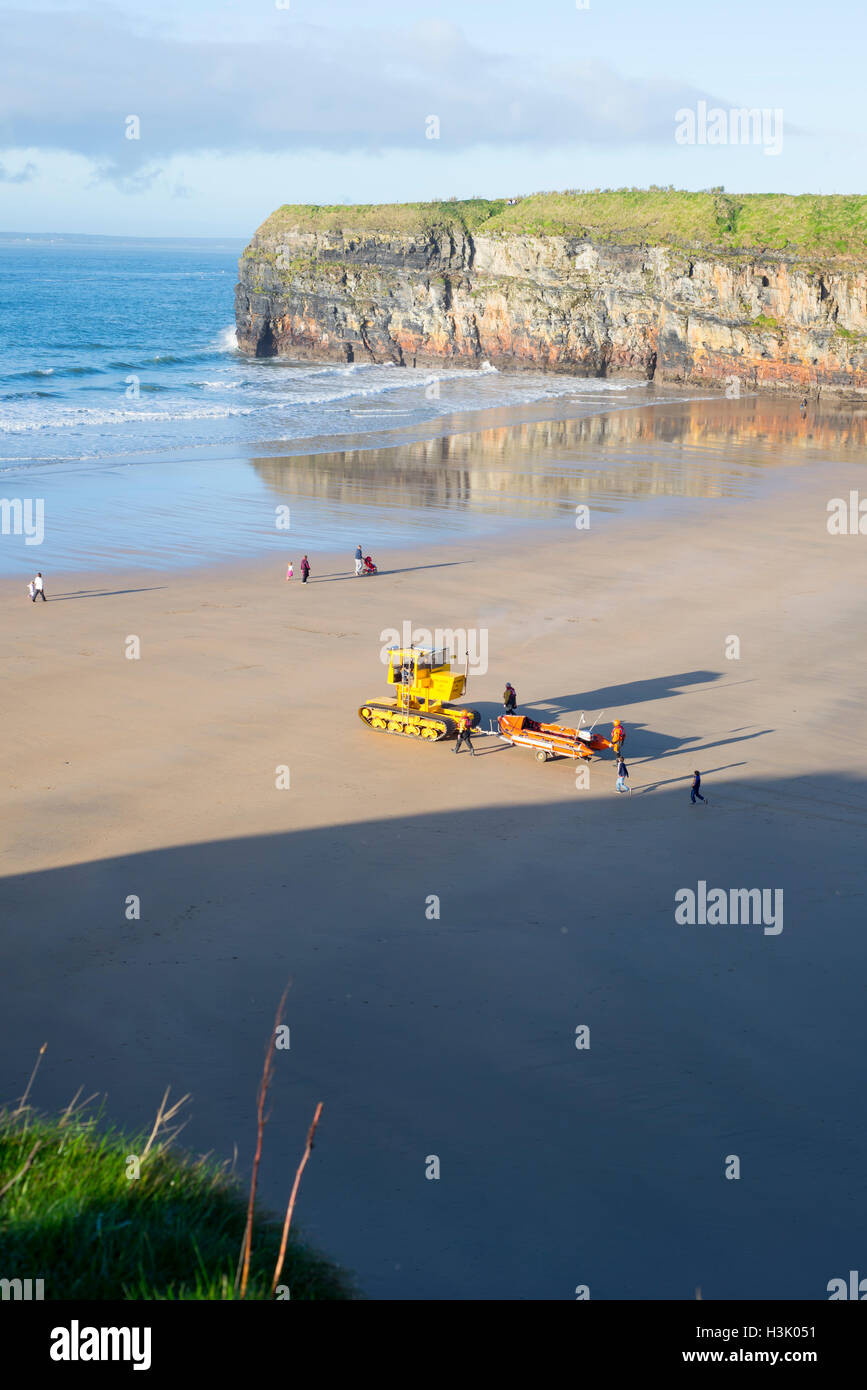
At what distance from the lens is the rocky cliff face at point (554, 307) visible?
81688 mm

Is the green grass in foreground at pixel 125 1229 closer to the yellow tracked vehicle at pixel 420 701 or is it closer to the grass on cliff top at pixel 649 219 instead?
the yellow tracked vehicle at pixel 420 701

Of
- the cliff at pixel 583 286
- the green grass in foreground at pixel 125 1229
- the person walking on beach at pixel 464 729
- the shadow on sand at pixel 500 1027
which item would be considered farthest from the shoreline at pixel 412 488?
the green grass in foreground at pixel 125 1229

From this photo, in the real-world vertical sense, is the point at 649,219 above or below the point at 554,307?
above

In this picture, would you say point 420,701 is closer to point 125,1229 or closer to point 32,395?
point 125,1229

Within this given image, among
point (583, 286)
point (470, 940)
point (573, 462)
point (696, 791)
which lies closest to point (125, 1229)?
point (470, 940)

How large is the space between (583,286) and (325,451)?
41723mm

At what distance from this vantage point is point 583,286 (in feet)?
299

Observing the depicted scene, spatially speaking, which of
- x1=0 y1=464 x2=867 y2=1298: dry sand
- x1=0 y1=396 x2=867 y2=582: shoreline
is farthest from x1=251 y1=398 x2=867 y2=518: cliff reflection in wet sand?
x1=0 y1=464 x2=867 y2=1298: dry sand

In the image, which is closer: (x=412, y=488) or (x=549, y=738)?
(x=549, y=738)

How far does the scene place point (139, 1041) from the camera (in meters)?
14.1

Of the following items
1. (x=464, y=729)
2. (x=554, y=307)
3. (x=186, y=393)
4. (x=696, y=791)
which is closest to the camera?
(x=696, y=791)

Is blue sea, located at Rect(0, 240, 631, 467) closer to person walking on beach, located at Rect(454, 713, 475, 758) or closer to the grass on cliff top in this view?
the grass on cliff top
